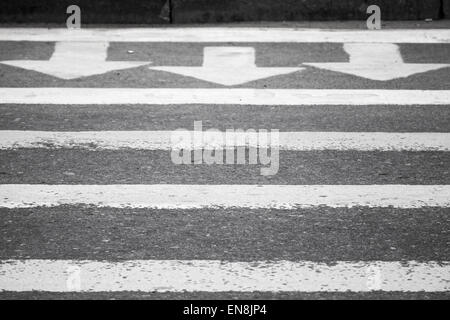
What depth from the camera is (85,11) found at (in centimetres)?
1022

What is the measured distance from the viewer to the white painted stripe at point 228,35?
9531 mm

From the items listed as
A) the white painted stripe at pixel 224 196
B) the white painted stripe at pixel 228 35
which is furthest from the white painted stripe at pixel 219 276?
the white painted stripe at pixel 228 35

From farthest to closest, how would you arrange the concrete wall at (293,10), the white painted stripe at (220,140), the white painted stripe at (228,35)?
the concrete wall at (293,10) → the white painted stripe at (228,35) → the white painted stripe at (220,140)

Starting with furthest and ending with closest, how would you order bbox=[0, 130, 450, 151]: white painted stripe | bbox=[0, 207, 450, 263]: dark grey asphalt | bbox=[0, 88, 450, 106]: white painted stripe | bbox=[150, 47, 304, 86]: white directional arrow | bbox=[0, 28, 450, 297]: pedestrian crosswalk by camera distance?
bbox=[150, 47, 304, 86]: white directional arrow, bbox=[0, 88, 450, 106]: white painted stripe, bbox=[0, 130, 450, 151]: white painted stripe, bbox=[0, 207, 450, 263]: dark grey asphalt, bbox=[0, 28, 450, 297]: pedestrian crosswalk

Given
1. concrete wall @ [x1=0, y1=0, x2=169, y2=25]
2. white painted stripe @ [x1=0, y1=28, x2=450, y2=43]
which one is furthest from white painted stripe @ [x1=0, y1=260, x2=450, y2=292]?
concrete wall @ [x1=0, y1=0, x2=169, y2=25]

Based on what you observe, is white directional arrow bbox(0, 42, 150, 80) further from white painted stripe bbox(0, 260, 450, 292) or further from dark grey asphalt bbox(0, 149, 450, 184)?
white painted stripe bbox(0, 260, 450, 292)

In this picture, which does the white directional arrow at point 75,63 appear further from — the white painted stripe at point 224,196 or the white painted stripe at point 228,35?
the white painted stripe at point 224,196

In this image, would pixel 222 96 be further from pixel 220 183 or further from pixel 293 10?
pixel 293 10

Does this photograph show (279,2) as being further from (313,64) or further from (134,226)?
(134,226)

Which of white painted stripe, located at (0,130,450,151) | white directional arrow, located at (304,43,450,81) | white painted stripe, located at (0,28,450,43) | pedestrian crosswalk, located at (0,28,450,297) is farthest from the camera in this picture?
white painted stripe, located at (0,28,450,43)

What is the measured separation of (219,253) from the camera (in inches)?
196

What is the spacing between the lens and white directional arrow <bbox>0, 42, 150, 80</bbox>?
27.9 ft

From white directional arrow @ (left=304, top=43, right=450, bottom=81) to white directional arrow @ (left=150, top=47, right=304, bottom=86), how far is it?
1.62ft

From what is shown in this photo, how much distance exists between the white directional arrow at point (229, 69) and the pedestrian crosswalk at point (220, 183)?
0.09 feet
